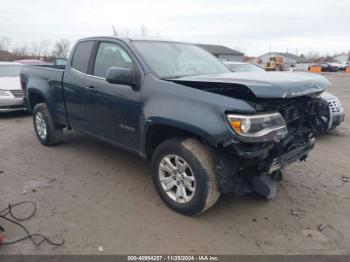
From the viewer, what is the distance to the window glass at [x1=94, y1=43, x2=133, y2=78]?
12.6ft

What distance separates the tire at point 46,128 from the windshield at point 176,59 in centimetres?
240

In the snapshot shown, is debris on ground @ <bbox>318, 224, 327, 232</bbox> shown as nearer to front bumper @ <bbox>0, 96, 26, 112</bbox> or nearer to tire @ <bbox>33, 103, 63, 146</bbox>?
tire @ <bbox>33, 103, 63, 146</bbox>

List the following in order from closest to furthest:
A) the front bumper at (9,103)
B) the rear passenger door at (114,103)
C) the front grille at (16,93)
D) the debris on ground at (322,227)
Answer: the debris on ground at (322,227) → the rear passenger door at (114,103) → the front bumper at (9,103) → the front grille at (16,93)

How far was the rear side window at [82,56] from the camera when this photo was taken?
173 inches

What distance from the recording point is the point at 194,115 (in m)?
2.89

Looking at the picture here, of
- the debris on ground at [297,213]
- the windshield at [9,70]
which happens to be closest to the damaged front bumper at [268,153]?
the debris on ground at [297,213]

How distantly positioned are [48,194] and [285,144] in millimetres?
2832

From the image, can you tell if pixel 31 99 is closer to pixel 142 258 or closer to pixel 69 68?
pixel 69 68

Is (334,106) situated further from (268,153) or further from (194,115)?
(194,115)

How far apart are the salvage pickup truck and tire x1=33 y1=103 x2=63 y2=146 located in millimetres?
1078

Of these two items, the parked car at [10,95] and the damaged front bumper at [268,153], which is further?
the parked car at [10,95]

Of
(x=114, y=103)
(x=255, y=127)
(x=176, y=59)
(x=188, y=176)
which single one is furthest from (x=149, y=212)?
(x=176, y=59)

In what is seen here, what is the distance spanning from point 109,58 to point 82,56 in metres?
0.65

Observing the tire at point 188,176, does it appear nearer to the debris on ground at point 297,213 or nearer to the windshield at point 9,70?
the debris on ground at point 297,213
